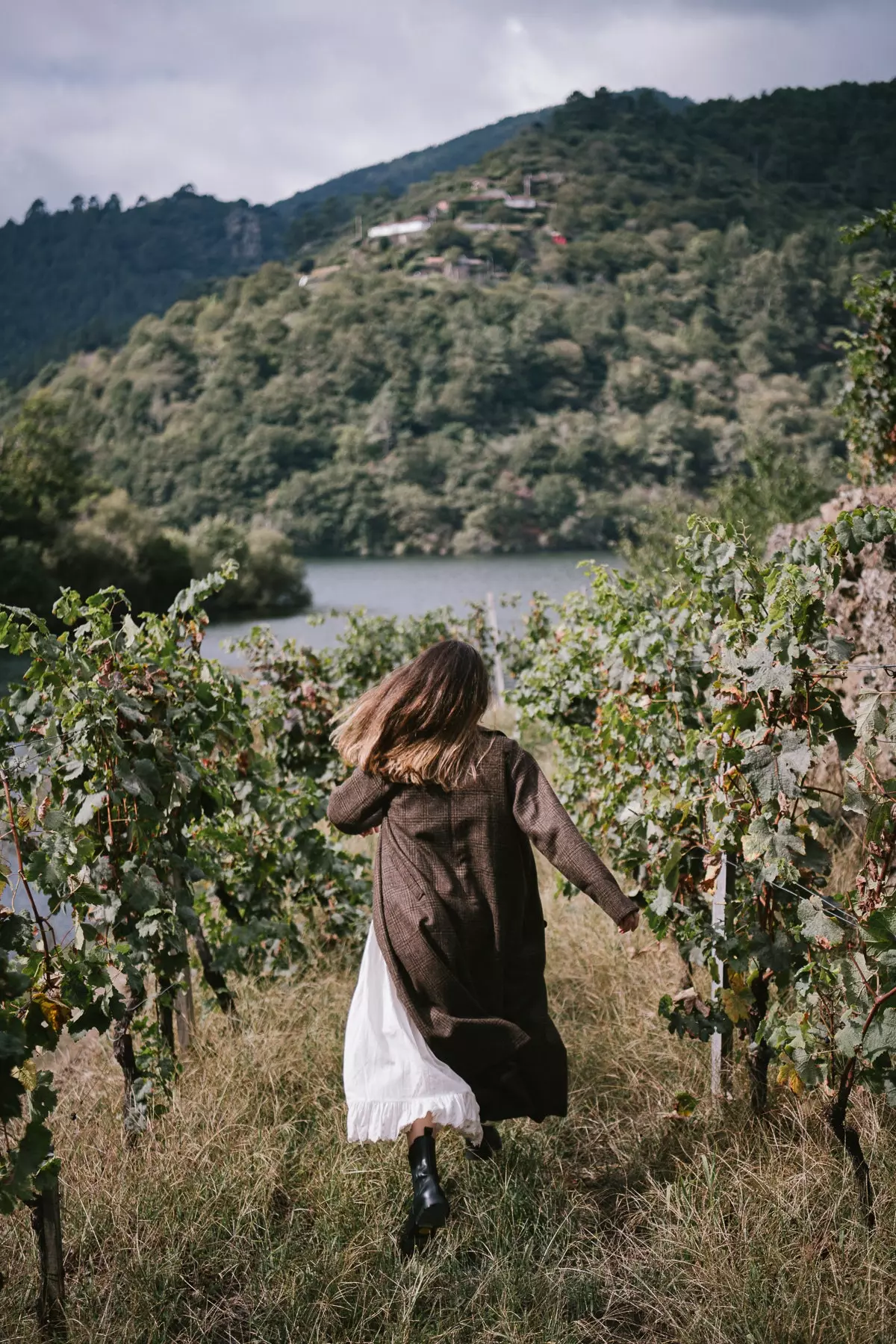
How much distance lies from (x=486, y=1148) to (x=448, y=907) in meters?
0.75

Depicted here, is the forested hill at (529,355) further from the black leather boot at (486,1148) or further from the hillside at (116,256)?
the black leather boot at (486,1148)

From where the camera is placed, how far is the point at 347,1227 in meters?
2.68

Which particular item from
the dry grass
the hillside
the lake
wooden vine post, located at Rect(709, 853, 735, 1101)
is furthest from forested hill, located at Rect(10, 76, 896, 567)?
the dry grass

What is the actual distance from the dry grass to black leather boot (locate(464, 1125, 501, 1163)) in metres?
0.03

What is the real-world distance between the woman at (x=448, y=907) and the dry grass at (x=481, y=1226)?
0.68 feet

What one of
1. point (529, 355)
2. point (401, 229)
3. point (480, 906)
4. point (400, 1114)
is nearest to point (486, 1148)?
point (400, 1114)

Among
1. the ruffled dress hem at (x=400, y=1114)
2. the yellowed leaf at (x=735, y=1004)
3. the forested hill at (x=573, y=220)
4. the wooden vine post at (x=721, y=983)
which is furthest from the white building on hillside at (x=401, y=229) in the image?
the ruffled dress hem at (x=400, y=1114)

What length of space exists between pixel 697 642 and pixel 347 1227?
2093mm

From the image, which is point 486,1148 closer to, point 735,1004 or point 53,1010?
point 735,1004

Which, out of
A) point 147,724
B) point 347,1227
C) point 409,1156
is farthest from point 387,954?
point 147,724

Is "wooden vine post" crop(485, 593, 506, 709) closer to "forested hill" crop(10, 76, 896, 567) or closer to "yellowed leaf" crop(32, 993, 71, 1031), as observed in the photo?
"yellowed leaf" crop(32, 993, 71, 1031)

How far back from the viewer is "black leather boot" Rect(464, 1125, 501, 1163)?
298 centimetres

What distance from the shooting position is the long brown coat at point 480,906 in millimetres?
2738

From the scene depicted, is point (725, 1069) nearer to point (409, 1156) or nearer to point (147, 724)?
point (409, 1156)
